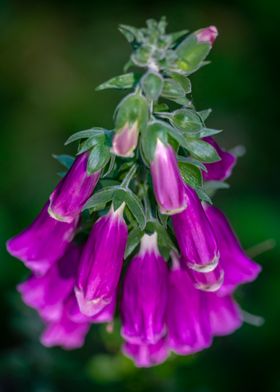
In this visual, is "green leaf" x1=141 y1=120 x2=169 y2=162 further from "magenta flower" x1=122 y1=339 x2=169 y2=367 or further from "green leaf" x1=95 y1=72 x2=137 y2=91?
"magenta flower" x1=122 y1=339 x2=169 y2=367

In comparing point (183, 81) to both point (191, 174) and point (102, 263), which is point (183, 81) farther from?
point (102, 263)

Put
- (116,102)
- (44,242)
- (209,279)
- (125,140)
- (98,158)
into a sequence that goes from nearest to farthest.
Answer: (125,140)
(98,158)
(209,279)
(44,242)
(116,102)

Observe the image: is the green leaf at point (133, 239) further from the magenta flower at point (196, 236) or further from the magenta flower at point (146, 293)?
the magenta flower at point (196, 236)

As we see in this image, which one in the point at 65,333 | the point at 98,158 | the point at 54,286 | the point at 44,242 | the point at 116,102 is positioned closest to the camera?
the point at 98,158

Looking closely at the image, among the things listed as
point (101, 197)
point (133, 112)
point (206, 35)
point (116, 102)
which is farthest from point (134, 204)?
point (116, 102)

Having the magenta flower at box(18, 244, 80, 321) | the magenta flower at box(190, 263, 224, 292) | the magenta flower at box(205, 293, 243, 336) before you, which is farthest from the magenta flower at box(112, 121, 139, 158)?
the magenta flower at box(205, 293, 243, 336)

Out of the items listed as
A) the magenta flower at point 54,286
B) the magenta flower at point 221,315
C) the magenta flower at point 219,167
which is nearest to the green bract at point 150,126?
the magenta flower at point 219,167
